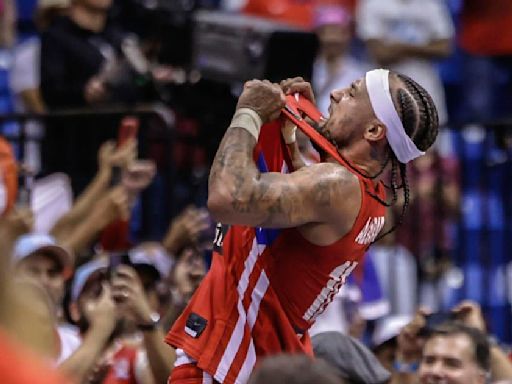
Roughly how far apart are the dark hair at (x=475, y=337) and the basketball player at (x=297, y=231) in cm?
155

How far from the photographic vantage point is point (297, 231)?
16.1 feet

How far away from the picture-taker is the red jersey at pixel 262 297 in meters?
4.95

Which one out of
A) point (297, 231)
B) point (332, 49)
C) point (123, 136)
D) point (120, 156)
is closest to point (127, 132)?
point (123, 136)

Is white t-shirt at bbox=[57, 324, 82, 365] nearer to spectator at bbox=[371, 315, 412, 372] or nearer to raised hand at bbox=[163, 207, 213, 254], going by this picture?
raised hand at bbox=[163, 207, 213, 254]

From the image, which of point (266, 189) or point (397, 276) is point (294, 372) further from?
point (397, 276)

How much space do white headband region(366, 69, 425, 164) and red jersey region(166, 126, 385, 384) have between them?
0.19 meters

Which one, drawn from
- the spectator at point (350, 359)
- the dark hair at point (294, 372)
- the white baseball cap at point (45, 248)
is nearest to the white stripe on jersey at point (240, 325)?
the spectator at point (350, 359)

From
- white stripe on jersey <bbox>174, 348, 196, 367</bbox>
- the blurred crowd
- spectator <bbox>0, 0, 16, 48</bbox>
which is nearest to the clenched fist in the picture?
white stripe on jersey <bbox>174, 348, 196, 367</bbox>

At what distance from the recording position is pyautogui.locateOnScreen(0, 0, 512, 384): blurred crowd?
22.0ft

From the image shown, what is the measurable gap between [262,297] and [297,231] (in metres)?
0.29

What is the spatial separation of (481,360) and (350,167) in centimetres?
194

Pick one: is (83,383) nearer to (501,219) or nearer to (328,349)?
(328,349)

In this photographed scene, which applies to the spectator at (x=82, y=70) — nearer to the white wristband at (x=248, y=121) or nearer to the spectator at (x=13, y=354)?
the white wristband at (x=248, y=121)

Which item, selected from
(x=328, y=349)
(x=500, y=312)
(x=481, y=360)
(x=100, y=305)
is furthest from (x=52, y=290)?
(x=500, y=312)
